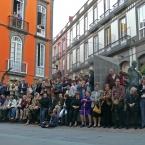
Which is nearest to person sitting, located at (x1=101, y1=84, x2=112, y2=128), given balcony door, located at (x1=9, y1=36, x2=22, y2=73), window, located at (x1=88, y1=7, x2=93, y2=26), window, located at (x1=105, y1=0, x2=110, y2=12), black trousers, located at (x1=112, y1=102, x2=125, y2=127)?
black trousers, located at (x1=112, y1=102, x2=125, y2=127)

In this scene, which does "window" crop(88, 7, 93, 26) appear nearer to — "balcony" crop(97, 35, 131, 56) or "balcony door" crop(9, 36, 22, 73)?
"balcony" crop(97, 35, 131, 56)

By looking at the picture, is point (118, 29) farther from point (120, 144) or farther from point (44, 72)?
point (120, 144)

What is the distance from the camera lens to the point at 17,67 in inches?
1204

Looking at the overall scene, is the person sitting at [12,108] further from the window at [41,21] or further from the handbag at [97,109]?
the window at [41,21]

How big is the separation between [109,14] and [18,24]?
9959 millimetres

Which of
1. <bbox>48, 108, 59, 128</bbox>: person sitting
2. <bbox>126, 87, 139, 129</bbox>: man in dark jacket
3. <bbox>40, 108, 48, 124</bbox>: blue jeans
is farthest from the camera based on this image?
<bbox>40, 108, 48, 124</bbox>: blue jeans

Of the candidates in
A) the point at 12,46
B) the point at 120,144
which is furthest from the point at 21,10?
the point at 120,144

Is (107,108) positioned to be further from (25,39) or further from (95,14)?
(95,14)

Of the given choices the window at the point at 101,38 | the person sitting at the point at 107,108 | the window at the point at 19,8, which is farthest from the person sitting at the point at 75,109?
the window at the point at 101,38

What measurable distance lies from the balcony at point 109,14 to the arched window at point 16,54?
31.6 feet

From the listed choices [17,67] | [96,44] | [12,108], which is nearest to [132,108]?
[12,108]

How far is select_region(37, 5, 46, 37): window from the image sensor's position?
33469mm

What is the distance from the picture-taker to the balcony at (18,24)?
101 feet

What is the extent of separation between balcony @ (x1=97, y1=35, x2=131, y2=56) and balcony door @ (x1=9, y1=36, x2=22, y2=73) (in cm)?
870
